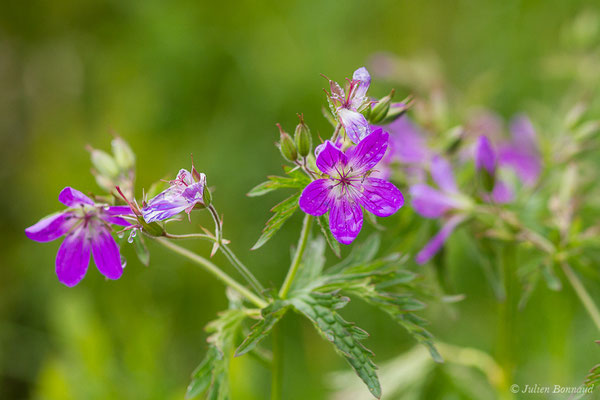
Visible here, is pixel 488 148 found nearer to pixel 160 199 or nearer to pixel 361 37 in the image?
pixel 160 199

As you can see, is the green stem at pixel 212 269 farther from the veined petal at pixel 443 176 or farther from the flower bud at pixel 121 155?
the veined petal at pixel 443 176

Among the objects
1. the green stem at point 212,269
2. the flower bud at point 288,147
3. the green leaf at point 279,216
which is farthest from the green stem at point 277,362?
the flower bud at point 288,147

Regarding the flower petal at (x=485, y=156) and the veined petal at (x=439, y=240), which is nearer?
the flower petal at (x=485, y=156)

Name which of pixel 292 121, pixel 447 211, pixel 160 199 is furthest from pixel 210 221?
pixel 160 199

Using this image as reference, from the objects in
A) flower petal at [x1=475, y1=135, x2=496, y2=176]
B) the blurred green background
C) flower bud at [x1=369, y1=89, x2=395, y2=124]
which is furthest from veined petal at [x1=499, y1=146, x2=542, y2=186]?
flower bud at [x1=369, y1=89, x2=395, y2=124]

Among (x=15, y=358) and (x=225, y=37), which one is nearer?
(x=15, y=358)

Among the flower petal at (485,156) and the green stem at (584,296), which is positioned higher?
the flower petal at (485,156)

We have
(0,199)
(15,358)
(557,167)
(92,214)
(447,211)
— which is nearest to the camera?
(92,214)

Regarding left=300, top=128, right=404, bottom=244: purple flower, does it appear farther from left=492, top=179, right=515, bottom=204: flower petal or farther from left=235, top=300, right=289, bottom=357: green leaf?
left=492, top=179, right=515, bottom=204: flower petal
